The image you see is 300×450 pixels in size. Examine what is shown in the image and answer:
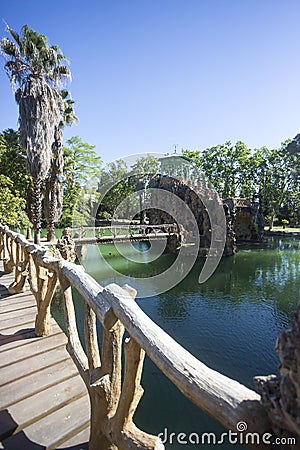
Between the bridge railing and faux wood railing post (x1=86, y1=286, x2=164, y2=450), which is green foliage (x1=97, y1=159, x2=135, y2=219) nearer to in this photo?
the bridge railing

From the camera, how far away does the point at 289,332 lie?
27.0 inches

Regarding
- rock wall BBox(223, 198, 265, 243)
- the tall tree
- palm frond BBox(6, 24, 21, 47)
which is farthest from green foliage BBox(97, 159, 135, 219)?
palm frond BBox(6, 24, 21, 47)

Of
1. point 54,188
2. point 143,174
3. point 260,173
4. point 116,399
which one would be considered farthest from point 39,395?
point 260,173

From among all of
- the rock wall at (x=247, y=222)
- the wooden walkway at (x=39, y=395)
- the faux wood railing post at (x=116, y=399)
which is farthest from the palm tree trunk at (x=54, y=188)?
the rock wall at (x=247, y=222)

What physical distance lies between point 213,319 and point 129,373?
7141mm

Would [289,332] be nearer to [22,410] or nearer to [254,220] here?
[22,410]

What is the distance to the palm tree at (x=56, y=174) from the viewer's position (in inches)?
558

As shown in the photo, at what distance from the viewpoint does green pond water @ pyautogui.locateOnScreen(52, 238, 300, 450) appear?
166 inches

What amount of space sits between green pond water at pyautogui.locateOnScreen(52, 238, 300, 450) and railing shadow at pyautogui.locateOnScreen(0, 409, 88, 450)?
2772mm

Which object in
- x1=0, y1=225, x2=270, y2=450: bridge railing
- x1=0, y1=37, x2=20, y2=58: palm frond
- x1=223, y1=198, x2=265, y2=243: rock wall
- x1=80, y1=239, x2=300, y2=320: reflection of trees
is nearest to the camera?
x1=0, y1=225, x2=270, y2=450: bridge railing

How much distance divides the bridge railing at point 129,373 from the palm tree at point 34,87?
32.2ft

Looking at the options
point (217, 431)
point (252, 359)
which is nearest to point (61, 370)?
point (217, 431)

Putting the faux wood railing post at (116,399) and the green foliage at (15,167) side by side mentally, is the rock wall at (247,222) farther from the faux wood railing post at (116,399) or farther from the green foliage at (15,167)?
the faux wood railing post at (116,399)

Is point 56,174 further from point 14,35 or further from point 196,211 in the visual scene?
point 196,211
